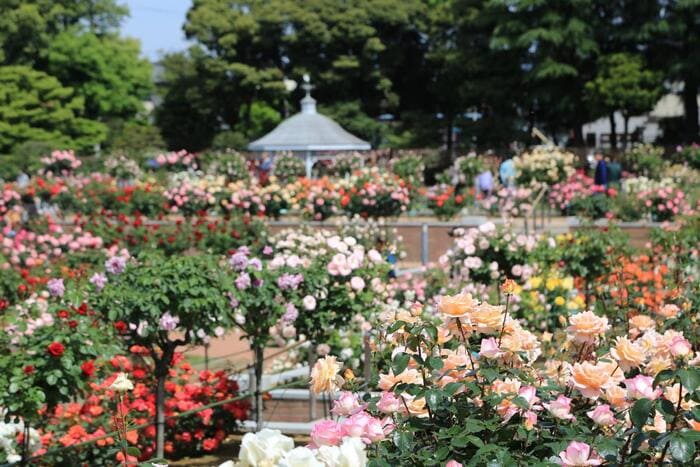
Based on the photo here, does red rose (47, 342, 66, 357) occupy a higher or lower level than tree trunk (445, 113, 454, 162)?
lower

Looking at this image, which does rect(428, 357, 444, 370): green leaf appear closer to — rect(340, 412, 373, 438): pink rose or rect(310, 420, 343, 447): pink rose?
rect(340, 412, 373, 438): pink rose

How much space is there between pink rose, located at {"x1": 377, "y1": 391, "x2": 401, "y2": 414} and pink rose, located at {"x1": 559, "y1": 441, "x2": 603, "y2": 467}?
0.44m

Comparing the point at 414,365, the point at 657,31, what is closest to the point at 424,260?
the point at 414,365

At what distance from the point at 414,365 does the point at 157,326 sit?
3613 millimetres

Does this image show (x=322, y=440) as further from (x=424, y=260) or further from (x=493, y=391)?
(x=424, y=260)

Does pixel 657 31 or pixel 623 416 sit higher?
pixel 657 31

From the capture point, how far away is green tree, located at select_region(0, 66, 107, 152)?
38562mm

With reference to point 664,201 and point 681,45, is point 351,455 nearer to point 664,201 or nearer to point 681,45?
point 664,201

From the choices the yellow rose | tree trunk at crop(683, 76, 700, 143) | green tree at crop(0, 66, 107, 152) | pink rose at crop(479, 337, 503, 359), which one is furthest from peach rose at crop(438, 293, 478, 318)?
green tree at crop(0, 66, 107, 152)

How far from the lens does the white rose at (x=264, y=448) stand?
2.40 m

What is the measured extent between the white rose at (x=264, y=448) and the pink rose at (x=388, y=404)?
0.48 meters

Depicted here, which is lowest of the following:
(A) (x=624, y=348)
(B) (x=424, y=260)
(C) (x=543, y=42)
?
(B) (x=424, y=260)

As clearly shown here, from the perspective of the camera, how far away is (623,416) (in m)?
2.91

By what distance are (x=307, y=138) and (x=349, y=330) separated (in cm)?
1681
